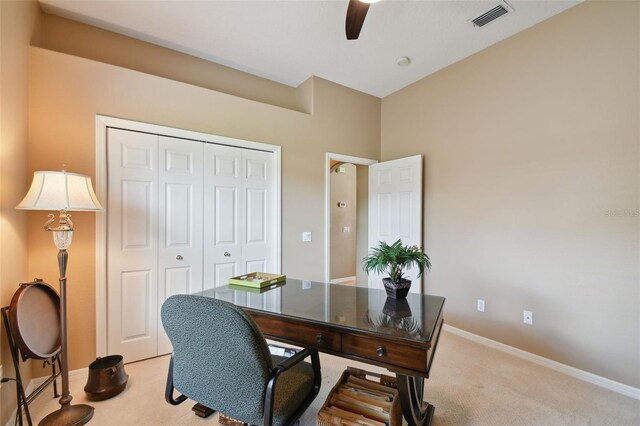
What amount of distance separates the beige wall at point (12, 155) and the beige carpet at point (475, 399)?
23.9 inches

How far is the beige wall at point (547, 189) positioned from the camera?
2.17 metres

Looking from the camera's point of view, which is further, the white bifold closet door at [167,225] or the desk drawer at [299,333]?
the white bifold closet door at [167,225]

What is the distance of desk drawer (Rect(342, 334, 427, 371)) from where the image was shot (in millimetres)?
1146

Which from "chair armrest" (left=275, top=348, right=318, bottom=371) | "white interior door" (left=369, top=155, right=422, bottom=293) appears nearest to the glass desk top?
"chair armrest" (left=275, top=348, right=318, bottom=371)

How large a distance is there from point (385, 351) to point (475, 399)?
1392 mm

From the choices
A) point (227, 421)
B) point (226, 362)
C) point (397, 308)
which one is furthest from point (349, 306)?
point (227, 421)

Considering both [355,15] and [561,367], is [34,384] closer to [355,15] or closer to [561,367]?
[355,15]

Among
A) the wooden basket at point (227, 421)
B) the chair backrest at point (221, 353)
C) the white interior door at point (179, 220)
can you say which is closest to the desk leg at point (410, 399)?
the chair backrest at point (221, 353)

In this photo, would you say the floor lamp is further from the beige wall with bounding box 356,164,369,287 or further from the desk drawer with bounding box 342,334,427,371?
the beige wall with bounding box 356,164,369,287

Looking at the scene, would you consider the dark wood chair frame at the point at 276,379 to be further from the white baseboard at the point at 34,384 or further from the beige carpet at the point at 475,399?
the white baseboard at the point at 34,384

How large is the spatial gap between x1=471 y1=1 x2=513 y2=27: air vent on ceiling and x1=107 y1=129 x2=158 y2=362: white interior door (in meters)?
3.09

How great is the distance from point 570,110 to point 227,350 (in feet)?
10.3

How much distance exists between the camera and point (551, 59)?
254 centimetres

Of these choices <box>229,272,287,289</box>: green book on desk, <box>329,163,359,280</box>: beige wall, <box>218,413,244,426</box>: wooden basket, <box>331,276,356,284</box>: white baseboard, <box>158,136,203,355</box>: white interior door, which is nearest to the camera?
<box>218,413,244,426</box>: wooden basket
